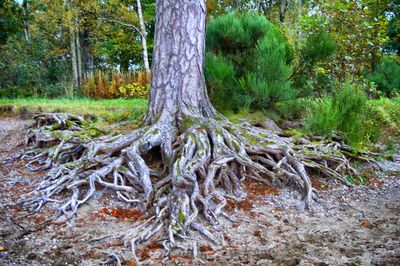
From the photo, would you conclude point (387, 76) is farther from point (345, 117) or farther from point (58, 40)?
point (58, 40)

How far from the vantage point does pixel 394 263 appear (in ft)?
8.52

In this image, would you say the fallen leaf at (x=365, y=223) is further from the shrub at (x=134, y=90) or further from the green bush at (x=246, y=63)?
the shrub at (x=134, y=90)

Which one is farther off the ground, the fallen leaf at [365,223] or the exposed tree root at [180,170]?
the exposed tree root at [180,170]

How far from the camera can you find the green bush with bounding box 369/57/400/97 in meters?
10.1

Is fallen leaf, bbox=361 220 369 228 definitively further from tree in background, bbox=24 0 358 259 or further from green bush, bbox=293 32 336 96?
green bush, bbox=293 32 336 96

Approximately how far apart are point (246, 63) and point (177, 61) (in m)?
1.53

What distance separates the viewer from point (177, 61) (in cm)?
453

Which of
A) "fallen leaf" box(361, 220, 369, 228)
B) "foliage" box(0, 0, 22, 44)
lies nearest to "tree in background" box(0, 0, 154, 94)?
"foliage" box(0, 0, 22, 44)

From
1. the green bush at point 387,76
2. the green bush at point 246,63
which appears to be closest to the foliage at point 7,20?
the green bush at point 246,63

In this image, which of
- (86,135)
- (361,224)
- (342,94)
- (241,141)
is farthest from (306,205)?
(86,135)

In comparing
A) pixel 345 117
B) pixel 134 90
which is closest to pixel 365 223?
pixel 345 117

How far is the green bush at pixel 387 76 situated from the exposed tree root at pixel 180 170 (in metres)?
6.19

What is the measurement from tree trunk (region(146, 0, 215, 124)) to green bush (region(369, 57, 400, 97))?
691 centimetres

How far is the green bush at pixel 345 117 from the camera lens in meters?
5.04
